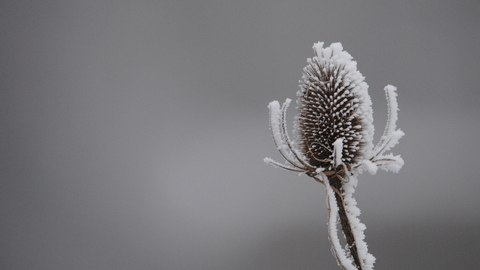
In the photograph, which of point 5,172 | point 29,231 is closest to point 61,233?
point 29,231

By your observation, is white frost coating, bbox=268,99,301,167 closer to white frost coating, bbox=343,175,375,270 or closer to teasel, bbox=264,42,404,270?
teasel, bbox=264,42,404,270

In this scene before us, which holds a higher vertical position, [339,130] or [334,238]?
[339,130]

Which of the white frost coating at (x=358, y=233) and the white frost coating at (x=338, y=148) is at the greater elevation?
the white frost coating at (x=338, y=148)

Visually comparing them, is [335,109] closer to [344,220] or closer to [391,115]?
[391,115]

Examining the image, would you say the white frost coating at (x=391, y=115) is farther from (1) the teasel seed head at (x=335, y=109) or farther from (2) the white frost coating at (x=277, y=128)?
(2) the white frost coating at (x=277, y=128)

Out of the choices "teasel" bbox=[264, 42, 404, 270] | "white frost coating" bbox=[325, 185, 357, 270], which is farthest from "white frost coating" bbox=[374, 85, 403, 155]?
"white frost coating" bbox=[325, 185, 357, 270]

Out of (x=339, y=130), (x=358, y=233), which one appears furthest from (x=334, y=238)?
(x=339, y=130)

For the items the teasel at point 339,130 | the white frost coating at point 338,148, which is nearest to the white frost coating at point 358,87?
the teasel at point 339,130

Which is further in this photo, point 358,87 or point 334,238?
point 358,87
